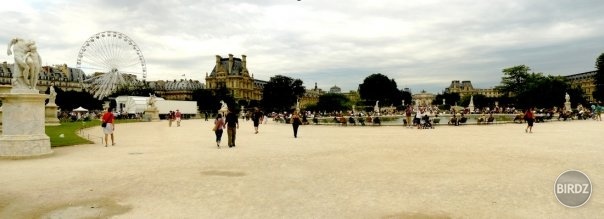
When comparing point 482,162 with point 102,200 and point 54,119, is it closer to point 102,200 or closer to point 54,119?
point 102,200

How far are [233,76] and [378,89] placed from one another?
165 ft

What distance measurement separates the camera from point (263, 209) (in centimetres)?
750

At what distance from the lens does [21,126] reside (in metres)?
14.7

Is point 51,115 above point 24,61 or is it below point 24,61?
below

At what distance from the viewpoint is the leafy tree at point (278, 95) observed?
393ft

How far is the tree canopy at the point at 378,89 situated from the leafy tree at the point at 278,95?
2146cm

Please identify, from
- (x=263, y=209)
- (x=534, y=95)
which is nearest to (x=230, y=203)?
(x=263, y=209)

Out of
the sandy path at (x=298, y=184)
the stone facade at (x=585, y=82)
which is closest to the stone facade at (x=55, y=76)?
the sandy path at (x=298, y=184)

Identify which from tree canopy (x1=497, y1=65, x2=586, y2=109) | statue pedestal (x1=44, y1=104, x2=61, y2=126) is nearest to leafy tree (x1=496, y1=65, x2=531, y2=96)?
tree canopy (x1=497, y1=65, x2=586, y2=109)

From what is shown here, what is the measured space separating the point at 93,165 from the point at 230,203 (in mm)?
6762

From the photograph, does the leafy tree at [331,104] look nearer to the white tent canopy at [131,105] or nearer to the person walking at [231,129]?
the white tent canopy at [131,105]

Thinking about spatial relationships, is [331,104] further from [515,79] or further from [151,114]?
[151,114]

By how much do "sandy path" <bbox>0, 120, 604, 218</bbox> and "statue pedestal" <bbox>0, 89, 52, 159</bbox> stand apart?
2.26 feet

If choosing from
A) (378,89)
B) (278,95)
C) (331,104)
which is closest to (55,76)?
(278,95)
